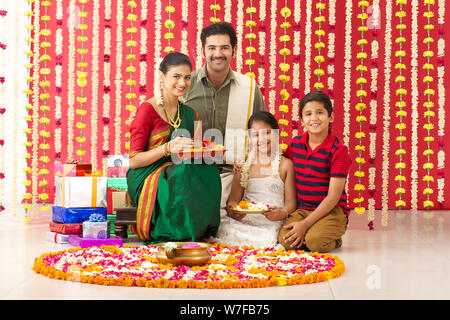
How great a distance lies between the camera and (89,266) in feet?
7.87

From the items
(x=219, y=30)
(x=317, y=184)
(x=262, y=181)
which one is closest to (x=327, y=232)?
(x=317, y=184)

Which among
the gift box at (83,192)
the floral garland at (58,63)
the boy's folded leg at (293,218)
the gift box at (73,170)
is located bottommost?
the boy's folded leg at (293,218)

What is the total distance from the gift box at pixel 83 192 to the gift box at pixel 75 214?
0.03m

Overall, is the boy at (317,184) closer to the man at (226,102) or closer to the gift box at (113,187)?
the man at (226,102)

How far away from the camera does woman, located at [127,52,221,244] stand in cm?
303

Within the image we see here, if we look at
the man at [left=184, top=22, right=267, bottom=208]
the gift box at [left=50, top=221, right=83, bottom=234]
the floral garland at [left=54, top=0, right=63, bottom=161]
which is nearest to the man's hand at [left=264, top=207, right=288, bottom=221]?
the man at [left=184, top=22, right=267, bottom=208]

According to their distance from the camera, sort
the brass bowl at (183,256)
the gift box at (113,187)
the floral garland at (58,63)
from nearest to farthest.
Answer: the brass bowl at (183,256) < the gift box at (113,187) < the floral garland at (58,63)

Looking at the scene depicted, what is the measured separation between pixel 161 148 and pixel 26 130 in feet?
5.76

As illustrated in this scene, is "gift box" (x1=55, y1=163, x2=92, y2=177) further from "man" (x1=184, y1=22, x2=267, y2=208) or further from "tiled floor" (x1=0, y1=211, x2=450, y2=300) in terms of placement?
"man" (x1=184, y1=22, x2=267, y2=208)

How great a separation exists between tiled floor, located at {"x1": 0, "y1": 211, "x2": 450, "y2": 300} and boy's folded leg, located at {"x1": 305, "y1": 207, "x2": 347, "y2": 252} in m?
0.07

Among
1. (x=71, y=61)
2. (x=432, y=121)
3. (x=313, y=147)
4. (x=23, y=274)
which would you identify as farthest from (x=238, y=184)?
(x=432, y=121)

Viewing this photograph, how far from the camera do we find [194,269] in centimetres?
234

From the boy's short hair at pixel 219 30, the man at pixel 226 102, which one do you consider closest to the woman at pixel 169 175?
the man at pixel 226 102

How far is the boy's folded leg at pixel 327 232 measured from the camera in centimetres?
296
